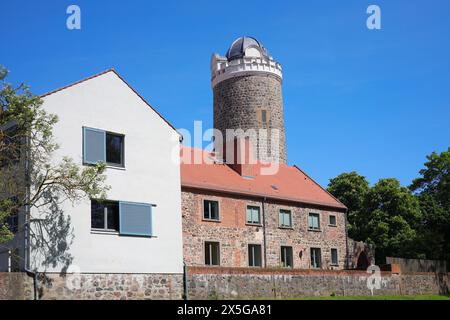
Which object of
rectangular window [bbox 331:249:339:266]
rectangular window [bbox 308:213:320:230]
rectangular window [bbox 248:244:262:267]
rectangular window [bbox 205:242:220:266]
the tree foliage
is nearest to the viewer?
rectangular window [bbox 205:242:220:266]

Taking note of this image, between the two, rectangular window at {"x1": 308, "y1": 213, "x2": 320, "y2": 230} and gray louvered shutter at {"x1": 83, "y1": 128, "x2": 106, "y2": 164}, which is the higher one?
gray louvered shutter at {"x1": 83, "y1": 128, "x2": 106, "y2": 164}

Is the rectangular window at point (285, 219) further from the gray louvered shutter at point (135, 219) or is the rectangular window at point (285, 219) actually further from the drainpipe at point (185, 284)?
the gray louvered shutter at point (135, 219)

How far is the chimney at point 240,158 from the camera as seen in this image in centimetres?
3931

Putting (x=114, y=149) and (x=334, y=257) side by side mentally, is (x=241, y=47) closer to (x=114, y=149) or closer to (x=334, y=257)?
(x=334, y=257)

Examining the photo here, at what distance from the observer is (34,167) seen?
77.4 ft

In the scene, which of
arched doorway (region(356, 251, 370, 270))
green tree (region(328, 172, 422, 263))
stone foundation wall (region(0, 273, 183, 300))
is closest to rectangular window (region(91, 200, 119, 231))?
stone foundation wall (region(0, 273, 183, 300))

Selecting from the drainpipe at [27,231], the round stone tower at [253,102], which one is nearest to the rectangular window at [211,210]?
the drainpipe at [27,231]

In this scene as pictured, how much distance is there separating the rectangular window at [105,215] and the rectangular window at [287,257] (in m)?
14.1

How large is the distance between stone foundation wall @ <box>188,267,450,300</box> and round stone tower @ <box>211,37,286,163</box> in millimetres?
18043

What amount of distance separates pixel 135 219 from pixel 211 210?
332 inches

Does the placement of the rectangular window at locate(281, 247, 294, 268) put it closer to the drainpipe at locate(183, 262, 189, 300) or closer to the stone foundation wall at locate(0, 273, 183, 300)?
the drainpipe at locate(183, 262, 189, 300)

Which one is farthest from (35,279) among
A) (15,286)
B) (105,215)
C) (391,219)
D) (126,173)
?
(391,219)

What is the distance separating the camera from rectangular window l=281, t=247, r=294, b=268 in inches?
1475

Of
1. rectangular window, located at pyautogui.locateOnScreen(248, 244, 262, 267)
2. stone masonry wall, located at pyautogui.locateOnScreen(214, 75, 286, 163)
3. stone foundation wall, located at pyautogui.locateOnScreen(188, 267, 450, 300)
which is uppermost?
stone masonry wall, located at pyautogui.locateOnScreen(214, 75, 286, 163)
